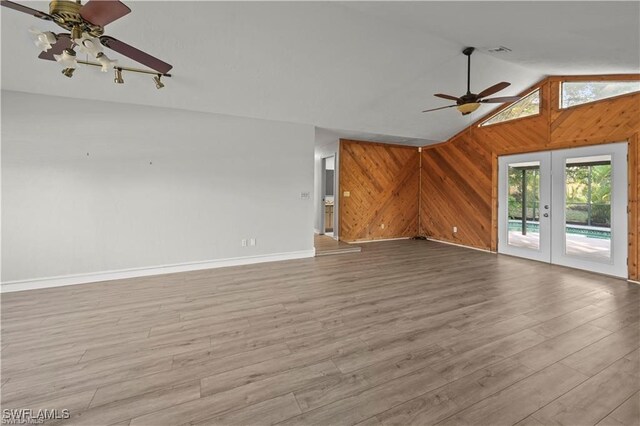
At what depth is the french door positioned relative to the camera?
14.4 ft

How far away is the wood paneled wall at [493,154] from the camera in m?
4.21

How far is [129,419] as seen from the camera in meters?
1.60

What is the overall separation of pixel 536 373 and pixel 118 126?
5.86m

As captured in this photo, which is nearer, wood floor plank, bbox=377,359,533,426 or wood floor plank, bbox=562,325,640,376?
wood floor plank, bbox=377,359,533,426

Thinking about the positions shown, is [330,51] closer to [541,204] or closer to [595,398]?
[595,398]

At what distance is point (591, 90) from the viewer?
4680 millimetres

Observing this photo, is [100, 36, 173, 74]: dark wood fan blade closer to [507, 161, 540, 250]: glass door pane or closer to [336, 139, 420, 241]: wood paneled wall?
[336, 139, 420, 241]: wood paneled wall

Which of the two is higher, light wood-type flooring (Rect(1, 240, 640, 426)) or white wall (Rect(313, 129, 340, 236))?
white wall (Rect(313, 129, 340, 236))

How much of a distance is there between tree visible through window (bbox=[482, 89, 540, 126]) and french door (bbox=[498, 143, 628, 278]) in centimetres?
88

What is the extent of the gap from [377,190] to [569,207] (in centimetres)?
411

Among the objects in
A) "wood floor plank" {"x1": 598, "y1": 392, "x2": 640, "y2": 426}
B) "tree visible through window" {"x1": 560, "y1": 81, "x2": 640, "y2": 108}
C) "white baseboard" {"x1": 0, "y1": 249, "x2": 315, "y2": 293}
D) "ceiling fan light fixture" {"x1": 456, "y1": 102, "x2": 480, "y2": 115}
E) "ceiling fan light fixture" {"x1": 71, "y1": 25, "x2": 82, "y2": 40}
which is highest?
"tree visible through window" {"x1": 560, "y1": 81, "x2": 640, "y2": 108}

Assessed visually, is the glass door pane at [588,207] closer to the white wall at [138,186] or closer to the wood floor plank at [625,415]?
the wood floor plank at [625,415]

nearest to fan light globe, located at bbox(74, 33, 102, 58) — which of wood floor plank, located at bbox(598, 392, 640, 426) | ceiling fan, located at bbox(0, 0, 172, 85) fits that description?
ceiling fan, located at bbox(0, 0, 172, 85)

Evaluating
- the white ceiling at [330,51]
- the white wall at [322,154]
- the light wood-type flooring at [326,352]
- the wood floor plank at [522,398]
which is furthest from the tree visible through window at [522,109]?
the wood floor plank at [522,398]
